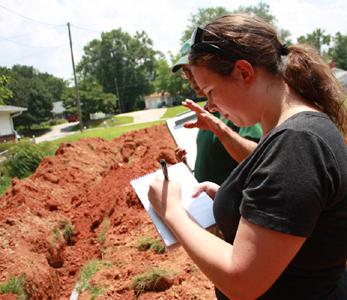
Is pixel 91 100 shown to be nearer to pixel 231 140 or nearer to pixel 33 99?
pixel 33 99

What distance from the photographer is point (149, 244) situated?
5.91 m

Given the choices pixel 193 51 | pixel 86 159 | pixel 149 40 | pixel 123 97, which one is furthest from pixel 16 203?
pixel 149 40

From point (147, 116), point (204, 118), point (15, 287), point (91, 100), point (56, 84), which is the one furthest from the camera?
point (56, 84)

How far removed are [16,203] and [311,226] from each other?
7.85 meters

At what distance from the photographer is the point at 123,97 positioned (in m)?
80.1

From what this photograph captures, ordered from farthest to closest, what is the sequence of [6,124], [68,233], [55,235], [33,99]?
[33,99] < [6,124] < [68,233] < [55,235]

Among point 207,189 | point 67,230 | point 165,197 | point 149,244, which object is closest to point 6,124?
point 67,230

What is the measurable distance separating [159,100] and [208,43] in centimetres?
8602

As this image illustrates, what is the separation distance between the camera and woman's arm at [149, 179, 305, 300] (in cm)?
104

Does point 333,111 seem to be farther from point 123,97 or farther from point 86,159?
point 123,97

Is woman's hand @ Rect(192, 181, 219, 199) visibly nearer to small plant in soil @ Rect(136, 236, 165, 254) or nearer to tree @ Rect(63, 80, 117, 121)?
small plant in soil @ Rect(136, 236, 165, 254)

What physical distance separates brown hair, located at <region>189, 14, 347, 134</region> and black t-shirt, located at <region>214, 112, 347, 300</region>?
0.24m

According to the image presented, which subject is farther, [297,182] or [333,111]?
[333,111]

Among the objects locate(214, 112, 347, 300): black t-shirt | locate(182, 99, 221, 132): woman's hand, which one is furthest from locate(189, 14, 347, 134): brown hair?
locate(182, 99, 221, 132): woman's hand
